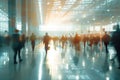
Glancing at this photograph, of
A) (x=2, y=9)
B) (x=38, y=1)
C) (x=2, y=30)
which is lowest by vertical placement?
(x=2, y=30)

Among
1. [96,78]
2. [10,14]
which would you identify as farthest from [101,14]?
[96,78]

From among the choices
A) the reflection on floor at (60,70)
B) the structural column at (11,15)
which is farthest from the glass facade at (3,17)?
the reflection on floor at (60,70)

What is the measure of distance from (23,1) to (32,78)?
2497 centimetres

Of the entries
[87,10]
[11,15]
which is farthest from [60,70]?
[87,10]

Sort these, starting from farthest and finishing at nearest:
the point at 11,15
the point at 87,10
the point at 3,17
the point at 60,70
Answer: the point at 87,10, the point at 11,15, the point at 3,17, the point at 60,70

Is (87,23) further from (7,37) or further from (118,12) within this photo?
(7,37)

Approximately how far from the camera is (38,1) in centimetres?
3878

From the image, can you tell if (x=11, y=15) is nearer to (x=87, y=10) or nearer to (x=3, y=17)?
(x=3, y=17)

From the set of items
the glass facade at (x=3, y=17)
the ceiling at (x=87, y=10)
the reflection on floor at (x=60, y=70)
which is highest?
the ceiling at (x=87, y=10)

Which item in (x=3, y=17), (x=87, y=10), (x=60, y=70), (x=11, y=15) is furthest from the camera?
(x=87, y=10)

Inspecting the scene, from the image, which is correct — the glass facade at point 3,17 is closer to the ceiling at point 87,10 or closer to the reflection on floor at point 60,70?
the reflection on floor at point 60,70

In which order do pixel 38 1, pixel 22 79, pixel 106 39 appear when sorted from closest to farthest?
pixel 22 79 → pixel 106 39 → pixel 38 1

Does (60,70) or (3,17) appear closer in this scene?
(60,70)

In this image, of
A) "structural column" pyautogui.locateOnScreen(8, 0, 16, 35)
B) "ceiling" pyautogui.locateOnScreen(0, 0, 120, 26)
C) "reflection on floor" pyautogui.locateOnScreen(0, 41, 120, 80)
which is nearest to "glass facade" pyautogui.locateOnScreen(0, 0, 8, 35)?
"structural column" pyautogui.locateOnScreen(8, 0, 16, 35)
